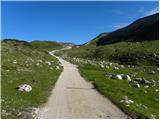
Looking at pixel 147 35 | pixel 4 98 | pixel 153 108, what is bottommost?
pixel 153 108

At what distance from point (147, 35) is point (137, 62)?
6811cm

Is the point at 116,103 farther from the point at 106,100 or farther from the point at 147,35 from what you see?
the point at 147,35

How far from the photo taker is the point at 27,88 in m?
37.6

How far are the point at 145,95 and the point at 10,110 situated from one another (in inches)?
703

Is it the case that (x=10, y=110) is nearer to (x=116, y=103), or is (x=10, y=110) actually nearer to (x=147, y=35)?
(x=116, y=103)

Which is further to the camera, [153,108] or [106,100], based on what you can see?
[106,100]

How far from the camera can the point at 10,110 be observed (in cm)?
2756

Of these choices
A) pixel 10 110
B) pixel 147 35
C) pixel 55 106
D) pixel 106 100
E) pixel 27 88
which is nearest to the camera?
pixel 10 110

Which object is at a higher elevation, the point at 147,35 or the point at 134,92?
the point at 147,35

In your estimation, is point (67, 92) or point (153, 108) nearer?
point (153, 108)

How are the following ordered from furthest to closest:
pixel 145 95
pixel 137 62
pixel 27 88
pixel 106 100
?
pixel 137 62, pixel 145 95, pixel 27 88, pixel 106 100

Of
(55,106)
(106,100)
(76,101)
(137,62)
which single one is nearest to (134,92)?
(106,100)

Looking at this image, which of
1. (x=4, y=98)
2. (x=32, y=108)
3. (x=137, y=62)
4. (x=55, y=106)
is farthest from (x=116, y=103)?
(x=137, y=62)

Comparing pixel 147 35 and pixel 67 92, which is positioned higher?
pixel 147 35
